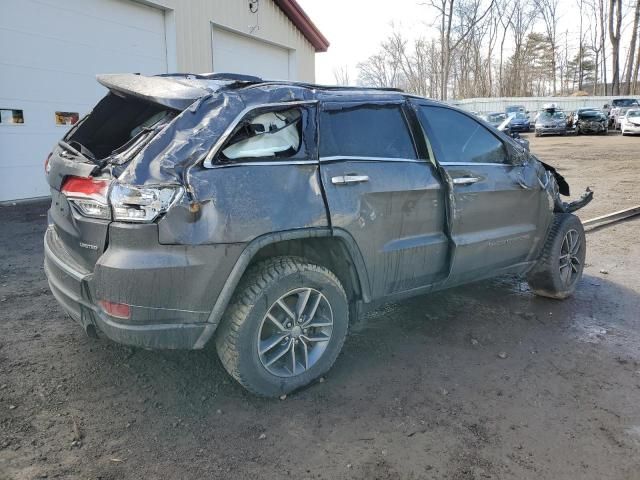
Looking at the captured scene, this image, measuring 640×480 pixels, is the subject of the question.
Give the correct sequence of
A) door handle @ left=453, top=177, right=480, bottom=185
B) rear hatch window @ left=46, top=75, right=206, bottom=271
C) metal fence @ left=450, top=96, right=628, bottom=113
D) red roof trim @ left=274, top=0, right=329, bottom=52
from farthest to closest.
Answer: metal fence @ left=450, top=96, right=628, bottom=113
red roof trim @ left=274, top=0, right=329, bottom=52
door handle @ left=453, top=177, right=480, bottom=185
rear hatch window @ left=46, top=75, right=206, bottom=271

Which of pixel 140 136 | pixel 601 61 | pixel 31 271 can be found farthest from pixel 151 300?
pixel 601 61

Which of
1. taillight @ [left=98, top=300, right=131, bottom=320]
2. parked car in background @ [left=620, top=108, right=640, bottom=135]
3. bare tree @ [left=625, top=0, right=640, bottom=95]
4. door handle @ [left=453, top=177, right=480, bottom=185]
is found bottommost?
taillight @ [left=98, top=300, right=131, bottom=320]

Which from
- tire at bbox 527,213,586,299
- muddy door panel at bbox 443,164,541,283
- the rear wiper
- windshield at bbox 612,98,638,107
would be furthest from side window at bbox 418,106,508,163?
windshield at bbox 612,98,638,107

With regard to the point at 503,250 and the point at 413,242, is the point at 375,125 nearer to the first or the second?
the point at 413,242

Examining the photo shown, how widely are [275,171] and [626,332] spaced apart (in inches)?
121

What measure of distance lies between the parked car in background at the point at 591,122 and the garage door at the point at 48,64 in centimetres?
2753

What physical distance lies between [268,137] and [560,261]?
3113mm

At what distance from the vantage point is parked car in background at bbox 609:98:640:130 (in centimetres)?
3328

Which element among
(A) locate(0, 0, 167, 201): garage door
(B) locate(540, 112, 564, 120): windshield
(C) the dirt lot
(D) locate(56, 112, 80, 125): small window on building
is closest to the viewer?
(C) the dirt lot

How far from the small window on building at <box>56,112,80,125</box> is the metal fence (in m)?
37.6

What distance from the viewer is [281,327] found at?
9.98ft

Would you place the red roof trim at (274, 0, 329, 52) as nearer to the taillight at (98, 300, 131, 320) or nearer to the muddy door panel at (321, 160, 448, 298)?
the muddy door panel at (321, 160, 448, 298)

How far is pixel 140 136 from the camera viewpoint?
2.89 metres

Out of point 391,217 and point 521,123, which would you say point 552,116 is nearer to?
point 521,123
